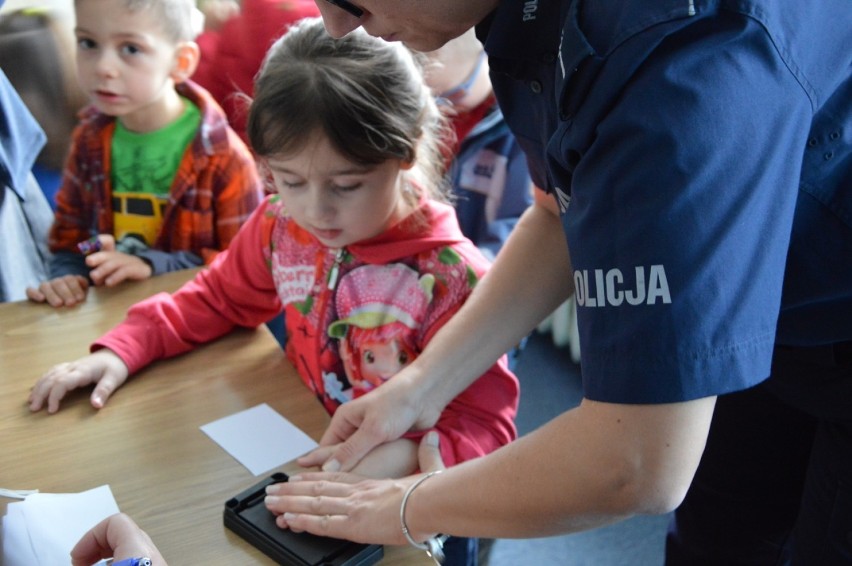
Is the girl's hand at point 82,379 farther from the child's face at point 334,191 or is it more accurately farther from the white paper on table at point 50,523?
the child's face at point 334,191

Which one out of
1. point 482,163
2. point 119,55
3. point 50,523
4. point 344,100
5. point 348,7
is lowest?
point 482,163

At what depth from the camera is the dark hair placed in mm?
1189

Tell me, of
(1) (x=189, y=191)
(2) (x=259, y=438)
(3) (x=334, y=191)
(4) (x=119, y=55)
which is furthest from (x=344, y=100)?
(4) (x=119, y=55)

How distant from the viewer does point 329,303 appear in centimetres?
129

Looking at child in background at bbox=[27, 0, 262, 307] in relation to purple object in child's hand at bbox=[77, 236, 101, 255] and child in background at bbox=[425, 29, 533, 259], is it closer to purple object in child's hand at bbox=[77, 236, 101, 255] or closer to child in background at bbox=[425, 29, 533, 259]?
purple object in child's hand at bbox=[77, 236, 101, 255]

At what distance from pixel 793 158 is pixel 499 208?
1.20 meters

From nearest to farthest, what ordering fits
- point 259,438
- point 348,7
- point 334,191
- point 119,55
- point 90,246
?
point 348,7 → point 259,438 → point 334,191 → point 90,246 → point 119,55

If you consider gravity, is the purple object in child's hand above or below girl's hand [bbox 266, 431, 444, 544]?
below

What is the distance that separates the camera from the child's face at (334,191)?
1.20 m

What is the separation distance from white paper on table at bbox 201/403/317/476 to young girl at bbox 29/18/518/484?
0.12 m

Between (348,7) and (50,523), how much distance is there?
631 mm

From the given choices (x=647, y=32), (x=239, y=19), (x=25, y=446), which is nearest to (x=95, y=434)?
(x=25, y=446)

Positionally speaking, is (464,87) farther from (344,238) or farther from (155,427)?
(155,427)

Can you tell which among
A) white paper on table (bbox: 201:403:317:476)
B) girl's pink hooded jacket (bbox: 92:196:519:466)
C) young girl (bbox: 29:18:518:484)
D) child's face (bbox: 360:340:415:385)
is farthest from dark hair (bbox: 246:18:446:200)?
white paper on table (bbox: 201:403:317:476)
